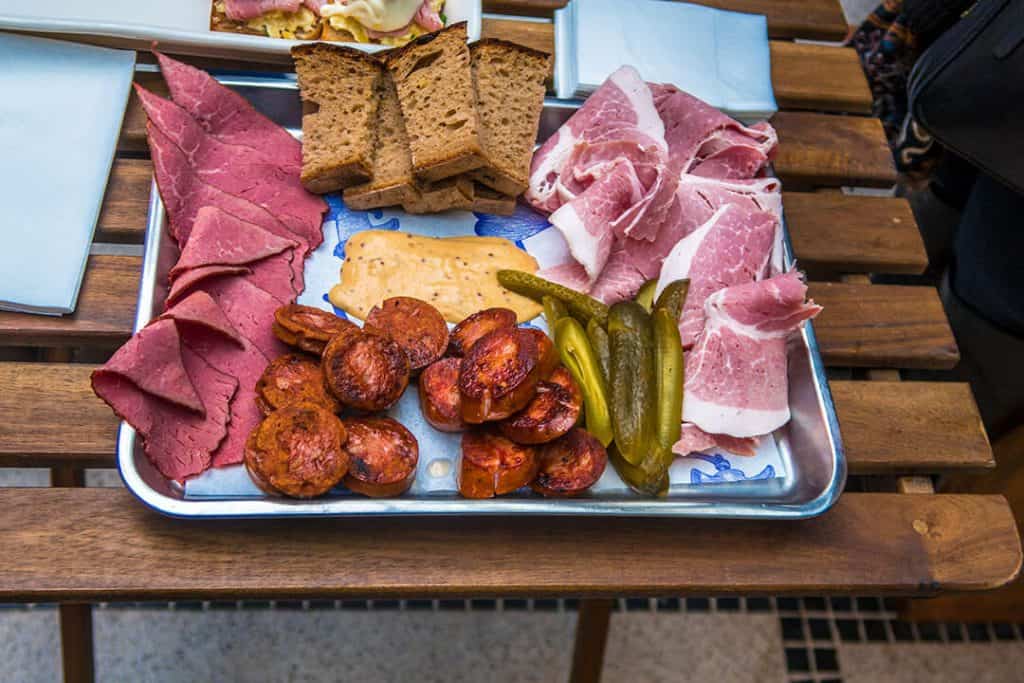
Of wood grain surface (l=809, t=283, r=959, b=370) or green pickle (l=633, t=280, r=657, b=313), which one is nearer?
green pickle (l=633, t=280, r=657, b=313)

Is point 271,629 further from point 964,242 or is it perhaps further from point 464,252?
point 964,242

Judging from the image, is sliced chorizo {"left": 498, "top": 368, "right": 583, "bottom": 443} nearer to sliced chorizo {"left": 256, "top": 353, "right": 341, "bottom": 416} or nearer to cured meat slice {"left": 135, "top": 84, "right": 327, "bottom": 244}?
sliced chorizo {"left": 256, "top": 353, "right": 341, "bottom": 416}

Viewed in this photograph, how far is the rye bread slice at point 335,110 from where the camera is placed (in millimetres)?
1526

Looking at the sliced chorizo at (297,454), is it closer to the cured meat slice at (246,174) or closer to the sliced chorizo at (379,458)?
the sliced chorizo at (379,458)

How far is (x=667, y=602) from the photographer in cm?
216

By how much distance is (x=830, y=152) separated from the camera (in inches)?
72.5

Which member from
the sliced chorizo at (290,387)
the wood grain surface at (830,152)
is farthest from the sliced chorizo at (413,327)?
the wood grain surface at (830,152)

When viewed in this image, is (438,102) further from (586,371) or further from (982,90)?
(982,90)

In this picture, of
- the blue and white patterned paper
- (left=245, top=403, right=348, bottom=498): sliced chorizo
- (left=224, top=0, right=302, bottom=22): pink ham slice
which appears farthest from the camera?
(left=224, top=0, right=302, bottom=22): pink ham slice

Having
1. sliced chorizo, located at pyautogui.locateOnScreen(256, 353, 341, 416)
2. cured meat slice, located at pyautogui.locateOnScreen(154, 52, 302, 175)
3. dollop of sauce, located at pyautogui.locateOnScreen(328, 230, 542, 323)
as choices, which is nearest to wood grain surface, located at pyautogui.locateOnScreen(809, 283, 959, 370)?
dollop of sauce, located at pyautogui.locateOnScreen(328, 230, 542, 323)

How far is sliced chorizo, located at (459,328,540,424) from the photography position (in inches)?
48.3

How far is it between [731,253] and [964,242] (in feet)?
2.42

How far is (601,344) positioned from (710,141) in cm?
49

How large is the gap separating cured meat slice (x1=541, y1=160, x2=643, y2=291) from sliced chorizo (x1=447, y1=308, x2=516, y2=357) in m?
0.20
